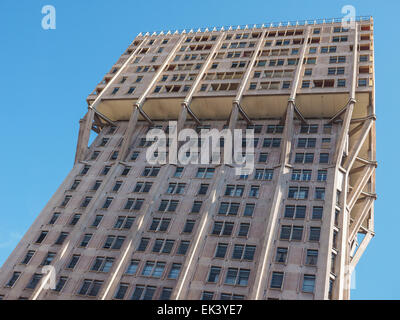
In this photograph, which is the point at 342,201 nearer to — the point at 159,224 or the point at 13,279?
the point at 159,224

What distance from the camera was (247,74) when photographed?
57.3 m

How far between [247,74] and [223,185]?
55.8 feet

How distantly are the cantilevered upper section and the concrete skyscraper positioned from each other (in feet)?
0.74

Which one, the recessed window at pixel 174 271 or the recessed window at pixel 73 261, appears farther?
the recessed window at pixel 73 261

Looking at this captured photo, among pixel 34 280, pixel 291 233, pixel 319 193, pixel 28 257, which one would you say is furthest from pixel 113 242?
pixel 319 193

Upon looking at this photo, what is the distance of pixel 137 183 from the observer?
5200 cm

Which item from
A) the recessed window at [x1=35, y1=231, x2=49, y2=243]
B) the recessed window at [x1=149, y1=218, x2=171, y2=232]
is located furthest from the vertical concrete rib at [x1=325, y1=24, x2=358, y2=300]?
the recessed window at [x1=35, y1=231, x2=49, y2=243]

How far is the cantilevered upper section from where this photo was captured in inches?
2122

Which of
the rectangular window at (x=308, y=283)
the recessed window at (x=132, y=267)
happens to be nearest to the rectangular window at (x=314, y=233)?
the rectangular window at (x=308, y=283)

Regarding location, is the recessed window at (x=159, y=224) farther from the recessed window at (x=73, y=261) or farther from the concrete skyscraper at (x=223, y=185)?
the recessed window at (x=73, y=261)

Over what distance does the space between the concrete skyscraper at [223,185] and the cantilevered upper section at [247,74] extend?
226 millimetres

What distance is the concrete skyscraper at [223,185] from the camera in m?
40.9

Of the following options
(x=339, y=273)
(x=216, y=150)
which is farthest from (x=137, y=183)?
(x=339, y=273)

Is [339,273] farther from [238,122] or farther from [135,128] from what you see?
[135,128]
